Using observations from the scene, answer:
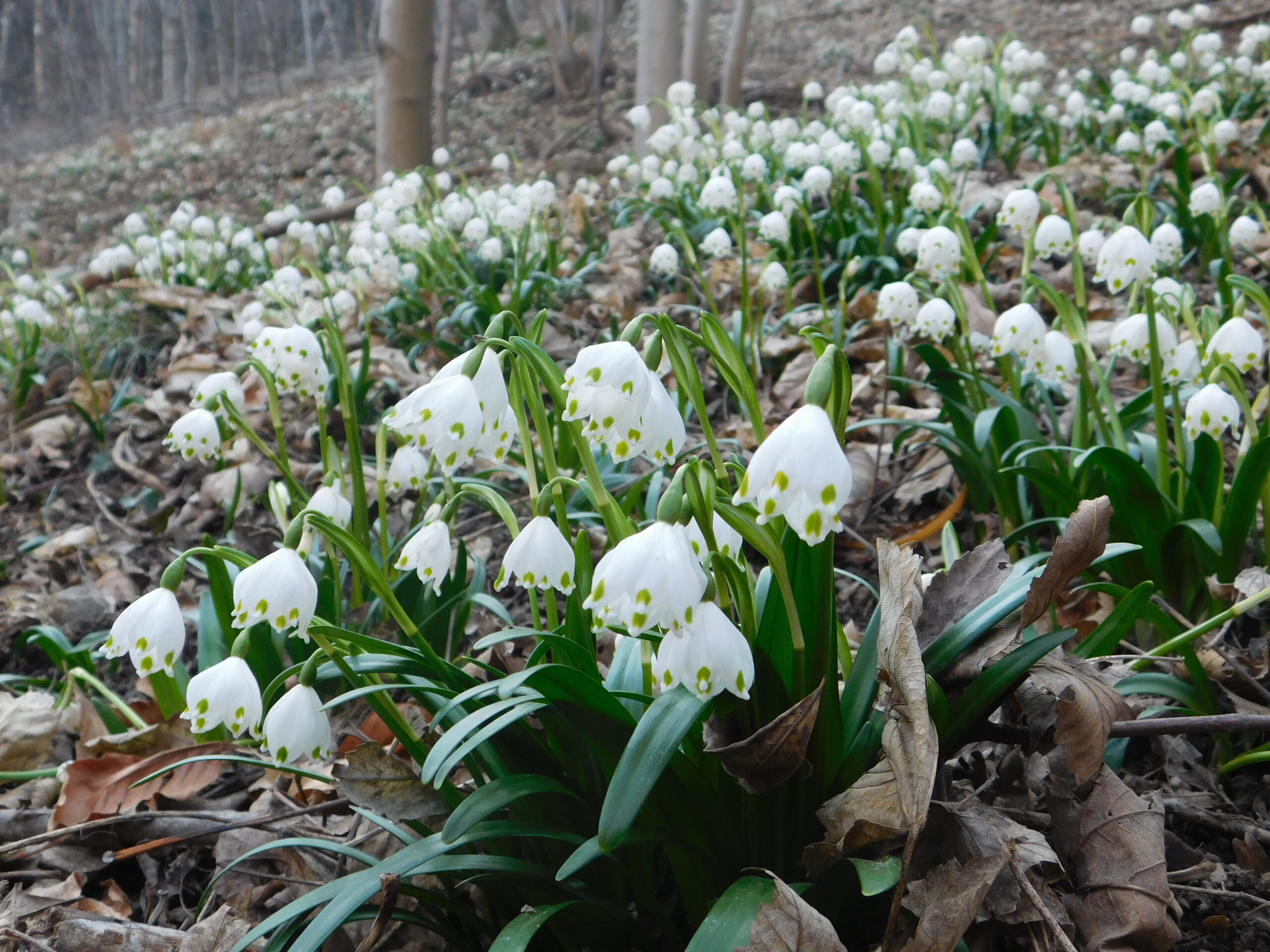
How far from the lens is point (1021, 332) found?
2.23 m

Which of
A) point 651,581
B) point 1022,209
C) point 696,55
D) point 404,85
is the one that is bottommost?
point 651,581

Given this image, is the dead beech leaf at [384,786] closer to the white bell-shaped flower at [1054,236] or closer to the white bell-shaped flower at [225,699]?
the white bell-shaped flower at [225,699]

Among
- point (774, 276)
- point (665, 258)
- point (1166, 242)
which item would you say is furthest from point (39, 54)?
point (1166, 242)

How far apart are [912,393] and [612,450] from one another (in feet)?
7.71

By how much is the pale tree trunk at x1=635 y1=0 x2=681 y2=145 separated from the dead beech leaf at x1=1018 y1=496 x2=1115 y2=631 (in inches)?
284

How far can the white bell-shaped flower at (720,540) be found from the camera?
1.15 meters

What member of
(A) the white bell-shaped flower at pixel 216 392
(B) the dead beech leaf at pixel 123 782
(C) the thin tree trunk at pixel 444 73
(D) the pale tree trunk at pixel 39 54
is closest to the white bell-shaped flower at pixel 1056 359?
(A) the white bell-shaped flower at pixel 216 392

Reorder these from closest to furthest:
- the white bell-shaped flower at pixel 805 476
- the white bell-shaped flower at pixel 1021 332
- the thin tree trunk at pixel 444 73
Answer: the white bell-shaped flower at pixel 805 476 < the white bell-shaped flower at pixel 1021 332 < the thin tree trunk at pixel 444 73

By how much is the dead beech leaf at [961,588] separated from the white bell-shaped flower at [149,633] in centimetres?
105

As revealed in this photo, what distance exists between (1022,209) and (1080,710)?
1645 mm

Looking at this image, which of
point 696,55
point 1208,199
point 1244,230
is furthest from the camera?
point 696,55

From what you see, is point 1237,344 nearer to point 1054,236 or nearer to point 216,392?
point 1054,236

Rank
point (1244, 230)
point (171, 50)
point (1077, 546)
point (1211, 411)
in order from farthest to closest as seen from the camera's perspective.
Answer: point (171, 50) < point (1244, 230) < point (1211, 411) < point (1077, 546)

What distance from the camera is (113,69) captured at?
20.4m
